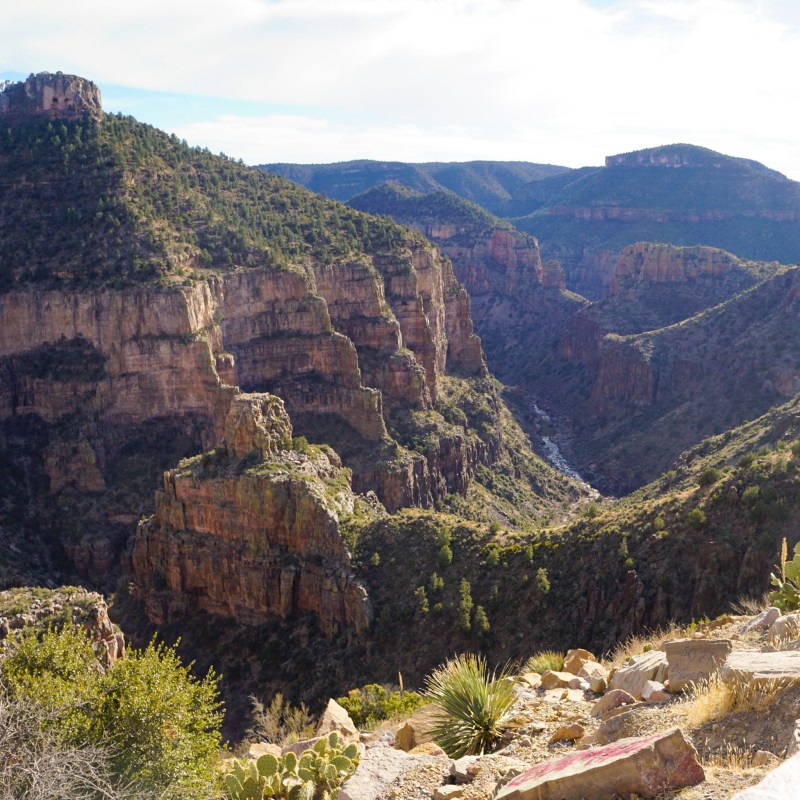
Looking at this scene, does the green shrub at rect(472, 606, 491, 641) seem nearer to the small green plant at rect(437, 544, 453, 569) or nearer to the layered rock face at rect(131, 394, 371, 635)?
the small green plant at rect(437, 544, 453, 569)

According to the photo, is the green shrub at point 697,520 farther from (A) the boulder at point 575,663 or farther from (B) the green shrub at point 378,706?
(B) the green shrub at point 378,706

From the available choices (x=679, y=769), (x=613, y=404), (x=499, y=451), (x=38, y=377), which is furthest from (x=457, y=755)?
(x=613, y=404)

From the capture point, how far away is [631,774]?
43.5 feet

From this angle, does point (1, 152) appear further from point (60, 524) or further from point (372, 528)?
point (372, 528)

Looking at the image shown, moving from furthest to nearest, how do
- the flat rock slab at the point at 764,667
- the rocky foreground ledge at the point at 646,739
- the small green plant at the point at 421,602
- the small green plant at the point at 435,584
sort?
1. the small green plant at the point at 435,584
2. the small green plant at the point at 421,602
3. the flat rock slab at the point at 764,667
4. the rocky foreground ledge at the point at 646,739

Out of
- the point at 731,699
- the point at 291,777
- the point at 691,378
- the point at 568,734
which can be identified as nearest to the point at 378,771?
the point at 291,777

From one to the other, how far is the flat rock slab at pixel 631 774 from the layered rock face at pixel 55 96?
382 feet

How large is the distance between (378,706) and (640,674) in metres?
16.8

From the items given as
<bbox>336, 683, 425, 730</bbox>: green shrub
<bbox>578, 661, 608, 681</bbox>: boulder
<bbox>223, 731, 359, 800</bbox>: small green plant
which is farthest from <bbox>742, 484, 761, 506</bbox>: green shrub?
<bbox>223, 731, 359, 800</bbox>: small green plant

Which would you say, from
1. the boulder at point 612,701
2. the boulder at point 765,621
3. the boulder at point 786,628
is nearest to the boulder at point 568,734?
the boulder at point 612,701

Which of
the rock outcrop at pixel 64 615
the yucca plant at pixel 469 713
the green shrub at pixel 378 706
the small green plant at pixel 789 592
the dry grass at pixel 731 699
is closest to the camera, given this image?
the dry grass at pixel 731 699

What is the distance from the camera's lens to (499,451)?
12512 centimetres

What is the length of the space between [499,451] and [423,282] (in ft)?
92.3

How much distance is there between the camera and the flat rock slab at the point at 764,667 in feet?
49.2
